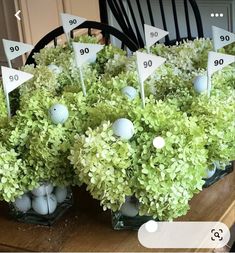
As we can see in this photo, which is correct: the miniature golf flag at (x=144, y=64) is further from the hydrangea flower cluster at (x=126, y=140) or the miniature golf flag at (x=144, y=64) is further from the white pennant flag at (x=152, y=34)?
the white pennant flag at (x=152, y=34)

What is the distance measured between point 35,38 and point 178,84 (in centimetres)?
231

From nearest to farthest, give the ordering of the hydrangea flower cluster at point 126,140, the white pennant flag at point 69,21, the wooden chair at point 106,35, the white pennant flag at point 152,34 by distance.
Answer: the hydrangea flower cluster at point 126,140, the white pennant flag at point 152,34, the white pennant flag at point 69,21, the wooden chair at point 106,35

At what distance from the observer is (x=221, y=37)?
127cm

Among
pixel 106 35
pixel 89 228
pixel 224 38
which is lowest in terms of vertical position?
pixel 89 228

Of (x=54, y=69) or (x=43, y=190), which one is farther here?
(x=54, y=69)

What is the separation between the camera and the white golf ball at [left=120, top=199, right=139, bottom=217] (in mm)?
1043

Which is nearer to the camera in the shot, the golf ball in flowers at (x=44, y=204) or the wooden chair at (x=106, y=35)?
the golf ball in flowers at (x=44, y=204)

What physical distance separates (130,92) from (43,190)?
273 millimetres

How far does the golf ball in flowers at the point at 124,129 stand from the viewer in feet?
3.18

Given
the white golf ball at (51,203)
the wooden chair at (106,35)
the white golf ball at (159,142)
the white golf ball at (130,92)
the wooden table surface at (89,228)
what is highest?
the white golf ball at (130,92)

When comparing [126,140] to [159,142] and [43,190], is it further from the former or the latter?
[43,190]

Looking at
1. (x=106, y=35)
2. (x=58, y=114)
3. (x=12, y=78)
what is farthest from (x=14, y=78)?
(x=106, y=35)

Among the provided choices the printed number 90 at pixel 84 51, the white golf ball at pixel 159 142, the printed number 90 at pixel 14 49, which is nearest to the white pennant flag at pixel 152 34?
the printed number 90 at pixel 84 51

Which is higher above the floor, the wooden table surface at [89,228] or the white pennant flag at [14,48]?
the white pennant flag at [14,48]
